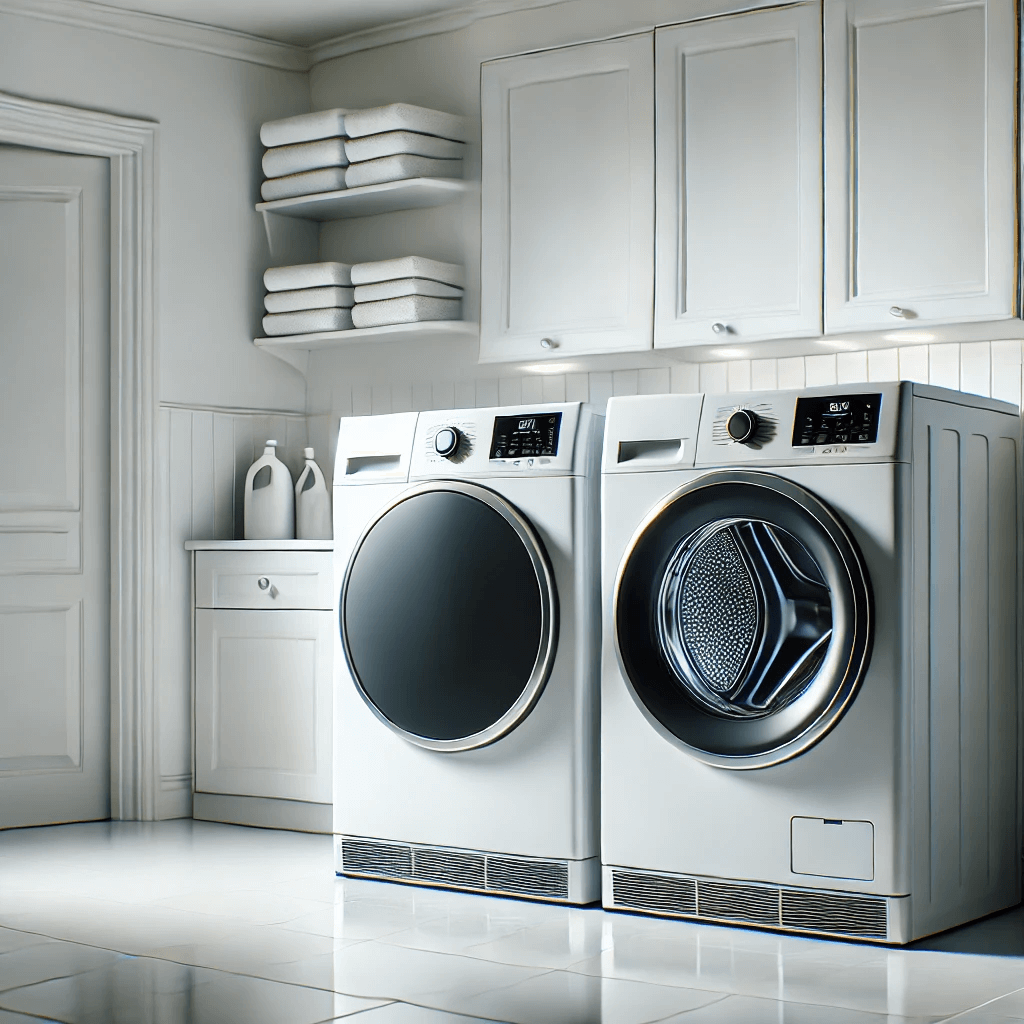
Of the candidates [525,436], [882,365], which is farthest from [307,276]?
[882,365]

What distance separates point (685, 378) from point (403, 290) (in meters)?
0.78

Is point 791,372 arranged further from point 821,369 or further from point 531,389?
point 531,389

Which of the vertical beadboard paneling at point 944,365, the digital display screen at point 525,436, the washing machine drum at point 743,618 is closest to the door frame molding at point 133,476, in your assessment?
the digital display screen at point 525,436

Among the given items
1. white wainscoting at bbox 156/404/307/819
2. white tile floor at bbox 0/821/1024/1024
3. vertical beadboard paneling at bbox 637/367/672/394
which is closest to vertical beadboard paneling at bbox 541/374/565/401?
vertical beadboard paneling at bbox 637/367/672/394

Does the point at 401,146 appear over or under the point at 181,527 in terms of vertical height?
over

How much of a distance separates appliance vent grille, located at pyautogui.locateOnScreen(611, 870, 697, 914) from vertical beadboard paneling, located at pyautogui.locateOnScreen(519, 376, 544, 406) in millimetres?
1483

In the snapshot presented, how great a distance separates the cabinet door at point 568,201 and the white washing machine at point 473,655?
0.55 meters

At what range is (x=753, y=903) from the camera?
2.96 meters

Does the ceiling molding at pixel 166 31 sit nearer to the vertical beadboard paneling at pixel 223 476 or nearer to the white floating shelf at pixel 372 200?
the white floating shelf at pixel 372 200

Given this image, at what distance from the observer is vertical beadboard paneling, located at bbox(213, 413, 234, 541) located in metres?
4.43

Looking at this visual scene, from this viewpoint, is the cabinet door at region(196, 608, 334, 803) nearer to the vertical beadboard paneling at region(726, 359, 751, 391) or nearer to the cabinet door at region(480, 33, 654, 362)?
the cabinet door at region(480, 33, 654, 362)

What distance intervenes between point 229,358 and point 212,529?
1.62 feet

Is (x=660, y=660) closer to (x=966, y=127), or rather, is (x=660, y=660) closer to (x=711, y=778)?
(x=711, y=778)

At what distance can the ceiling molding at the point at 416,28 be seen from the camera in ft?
13.5
